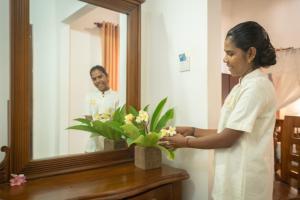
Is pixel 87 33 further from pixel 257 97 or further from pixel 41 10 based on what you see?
pixel 257 97

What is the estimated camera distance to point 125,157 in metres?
1.39

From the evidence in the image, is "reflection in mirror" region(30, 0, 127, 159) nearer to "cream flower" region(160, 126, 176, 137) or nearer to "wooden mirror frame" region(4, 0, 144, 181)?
"wooden mirror frame" region(4, 0, 144, 181)

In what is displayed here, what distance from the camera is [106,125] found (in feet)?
4.22

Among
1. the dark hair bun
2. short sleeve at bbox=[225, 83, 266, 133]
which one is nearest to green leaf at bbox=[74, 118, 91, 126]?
short sleeve at bbox=[225, 83, 266, 133]

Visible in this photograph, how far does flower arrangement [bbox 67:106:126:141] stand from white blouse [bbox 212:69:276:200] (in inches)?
22.3

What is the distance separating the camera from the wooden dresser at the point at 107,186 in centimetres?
90

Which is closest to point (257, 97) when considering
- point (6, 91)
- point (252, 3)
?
point (6, 91)

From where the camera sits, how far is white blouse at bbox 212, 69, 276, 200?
89cm

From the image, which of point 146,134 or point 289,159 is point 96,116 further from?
point 289,159

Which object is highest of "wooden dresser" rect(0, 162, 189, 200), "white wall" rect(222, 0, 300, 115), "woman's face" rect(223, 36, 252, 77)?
"white wall" rect(222, 0, 300, 115)

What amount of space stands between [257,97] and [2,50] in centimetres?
102

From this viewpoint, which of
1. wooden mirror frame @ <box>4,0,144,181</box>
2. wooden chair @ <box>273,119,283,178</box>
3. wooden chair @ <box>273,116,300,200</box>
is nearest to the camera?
wooden mirror frame @ <box>4,0,144,181</box>

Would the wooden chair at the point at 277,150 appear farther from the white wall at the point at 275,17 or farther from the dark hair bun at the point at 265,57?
the white wall at the point at 275,17

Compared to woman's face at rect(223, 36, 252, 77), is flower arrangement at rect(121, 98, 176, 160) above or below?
below
